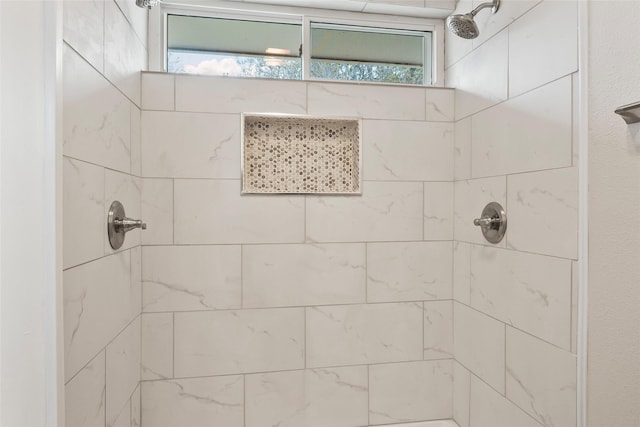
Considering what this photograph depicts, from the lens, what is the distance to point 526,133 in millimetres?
1376

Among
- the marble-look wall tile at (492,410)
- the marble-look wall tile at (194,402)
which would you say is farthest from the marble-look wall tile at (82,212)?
the marble-look wall tile at (492,410)

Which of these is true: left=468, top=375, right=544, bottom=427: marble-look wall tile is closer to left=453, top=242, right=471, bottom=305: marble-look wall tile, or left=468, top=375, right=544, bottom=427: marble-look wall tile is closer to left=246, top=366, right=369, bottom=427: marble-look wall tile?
left=453, top=242, right=471, bottom=305: marble-look wall tile

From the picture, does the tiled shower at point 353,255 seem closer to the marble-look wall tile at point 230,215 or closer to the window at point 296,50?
the marble-look wall tile at point 230,215

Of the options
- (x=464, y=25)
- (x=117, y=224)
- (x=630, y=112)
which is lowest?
(x=117, y=224)

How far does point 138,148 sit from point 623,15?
64.9 inches

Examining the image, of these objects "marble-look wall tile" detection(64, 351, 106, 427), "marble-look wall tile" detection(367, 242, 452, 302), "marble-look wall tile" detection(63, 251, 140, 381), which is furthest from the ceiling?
"marble-look wall tile" detection(64, 351, 106, 427)

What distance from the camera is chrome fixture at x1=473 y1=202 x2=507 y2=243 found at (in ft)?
4.92

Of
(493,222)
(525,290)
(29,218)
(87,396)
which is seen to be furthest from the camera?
(493,222)

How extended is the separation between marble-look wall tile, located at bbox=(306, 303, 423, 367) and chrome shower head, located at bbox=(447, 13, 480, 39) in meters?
1.16

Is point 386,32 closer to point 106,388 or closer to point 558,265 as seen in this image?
point 558,265

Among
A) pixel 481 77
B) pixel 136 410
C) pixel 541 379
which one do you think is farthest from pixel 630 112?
pixel 136 410

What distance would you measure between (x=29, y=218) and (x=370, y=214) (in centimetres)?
128

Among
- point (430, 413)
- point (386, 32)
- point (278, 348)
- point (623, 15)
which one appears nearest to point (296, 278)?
point (278, 348)

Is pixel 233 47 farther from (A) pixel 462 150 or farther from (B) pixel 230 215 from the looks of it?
(A) pixel 462 150
